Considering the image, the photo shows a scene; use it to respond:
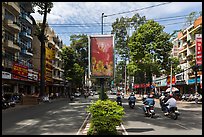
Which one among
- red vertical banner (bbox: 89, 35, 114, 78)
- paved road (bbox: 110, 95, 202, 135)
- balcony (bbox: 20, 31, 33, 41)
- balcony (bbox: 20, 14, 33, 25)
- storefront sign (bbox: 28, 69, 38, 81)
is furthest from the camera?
balcony (bbox: 20, 31, 33, 41)

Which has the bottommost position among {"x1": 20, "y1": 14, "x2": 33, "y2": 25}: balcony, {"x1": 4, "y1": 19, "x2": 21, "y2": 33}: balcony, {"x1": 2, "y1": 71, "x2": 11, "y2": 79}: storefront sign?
{"x1": 2, "y1": 71, "x2": 11, "y2": 79}: storefront sign

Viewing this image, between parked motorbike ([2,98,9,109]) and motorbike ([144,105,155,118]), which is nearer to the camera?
motorbike ([144,105,155,118])

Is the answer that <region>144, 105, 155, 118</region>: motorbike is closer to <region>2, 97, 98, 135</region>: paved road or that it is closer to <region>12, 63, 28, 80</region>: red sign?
A: <region>2, 97, 98, 135</region>: paved road

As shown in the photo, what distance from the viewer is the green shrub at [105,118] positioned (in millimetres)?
9820

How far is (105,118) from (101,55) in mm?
3721

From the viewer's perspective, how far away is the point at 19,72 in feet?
121

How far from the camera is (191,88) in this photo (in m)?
50.5

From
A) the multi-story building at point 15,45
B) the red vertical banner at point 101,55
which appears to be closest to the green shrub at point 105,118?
the red vertical banner at point 101,55

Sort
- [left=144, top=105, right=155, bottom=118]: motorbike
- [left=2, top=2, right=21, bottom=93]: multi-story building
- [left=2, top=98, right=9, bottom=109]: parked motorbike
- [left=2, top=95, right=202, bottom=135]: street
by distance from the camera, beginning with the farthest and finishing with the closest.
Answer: [left=2, top=2, right=21, bottom=93]: multi-story building < [left=2, top=98, right=9, bottom=109]: parked motorbike < [left=144, top=105, right=155, bottom=118]: motorbike < [left=2, top=95, right=202, bottom=135]: street

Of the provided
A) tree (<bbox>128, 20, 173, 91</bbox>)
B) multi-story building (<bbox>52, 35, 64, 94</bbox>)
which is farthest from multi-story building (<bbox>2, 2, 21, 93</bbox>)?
multi-story building (<bbox>52, 35, 64, 94</bbox>)

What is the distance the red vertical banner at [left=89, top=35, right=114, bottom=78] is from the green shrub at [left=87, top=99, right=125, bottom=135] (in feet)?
9.46

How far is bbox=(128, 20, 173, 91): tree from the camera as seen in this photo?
4019cm

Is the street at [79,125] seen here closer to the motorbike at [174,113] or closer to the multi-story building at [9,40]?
the motorbike at [174,113]

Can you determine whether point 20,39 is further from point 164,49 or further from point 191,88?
point 191,88
